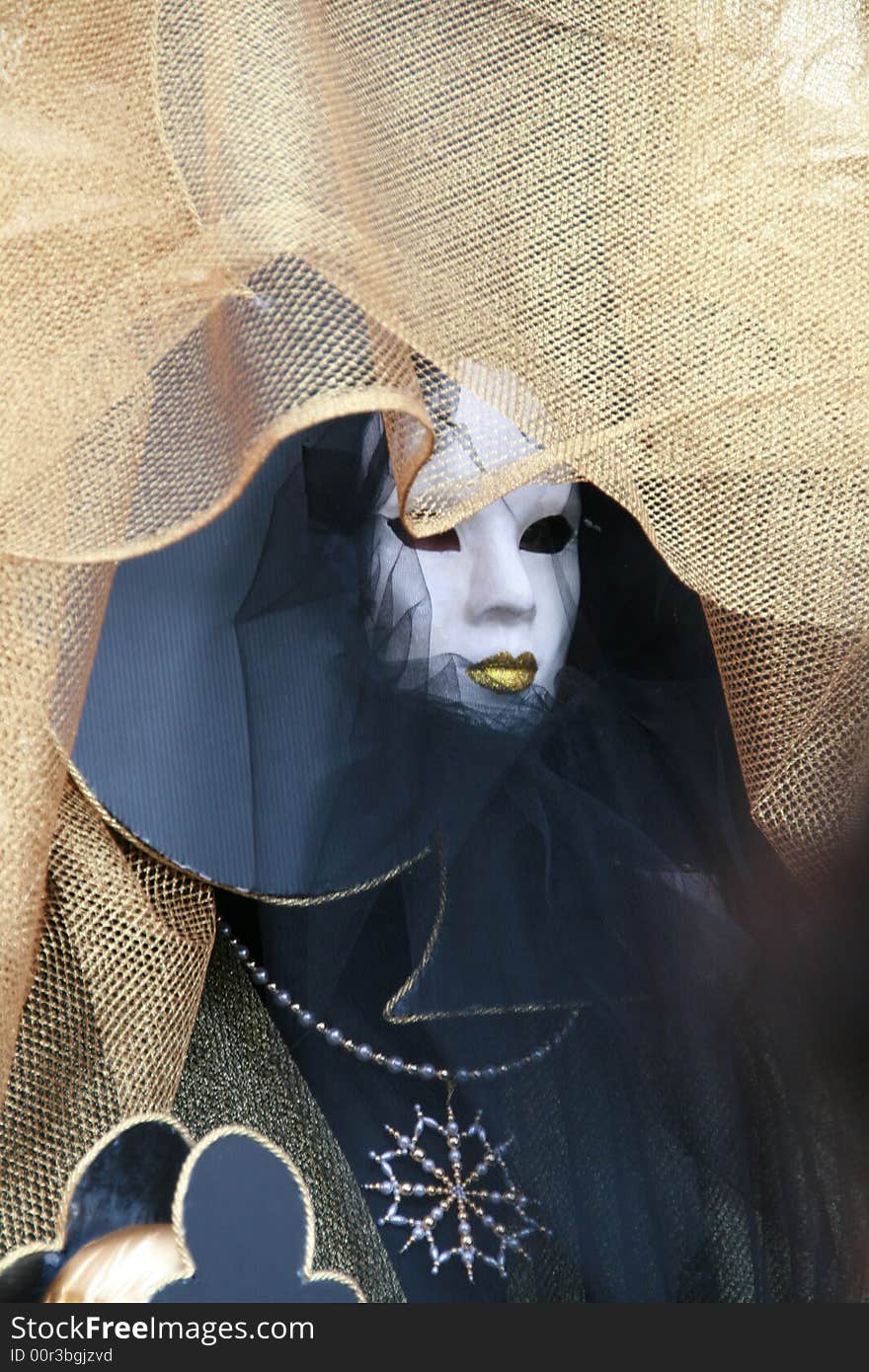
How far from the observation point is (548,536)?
0.96 metres

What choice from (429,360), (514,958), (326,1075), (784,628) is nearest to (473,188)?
(429,360)

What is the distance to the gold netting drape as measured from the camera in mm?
623

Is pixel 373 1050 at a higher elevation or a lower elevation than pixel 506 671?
lower

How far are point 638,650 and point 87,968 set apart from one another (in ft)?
1.36

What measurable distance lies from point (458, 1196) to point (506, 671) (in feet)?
1.02

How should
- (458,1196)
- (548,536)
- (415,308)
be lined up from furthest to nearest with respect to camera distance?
(548,536)
(458,1196)
(415,308)

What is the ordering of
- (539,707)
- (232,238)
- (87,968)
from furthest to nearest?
(539,707) < (87,968) < (232,238)

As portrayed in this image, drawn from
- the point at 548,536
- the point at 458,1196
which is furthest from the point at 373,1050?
the point at 548,536

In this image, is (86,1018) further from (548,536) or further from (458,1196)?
(548,536)

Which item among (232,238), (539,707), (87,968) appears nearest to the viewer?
(232,238)

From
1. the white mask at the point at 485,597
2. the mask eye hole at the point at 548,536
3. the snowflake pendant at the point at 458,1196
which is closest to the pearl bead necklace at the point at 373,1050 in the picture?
the snowflake pendant at the point at 458,1196

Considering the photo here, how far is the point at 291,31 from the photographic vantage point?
2.17 ft

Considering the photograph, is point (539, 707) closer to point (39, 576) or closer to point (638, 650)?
point (638, 650)

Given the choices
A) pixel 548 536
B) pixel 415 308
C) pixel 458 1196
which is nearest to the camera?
pixel 415 308
